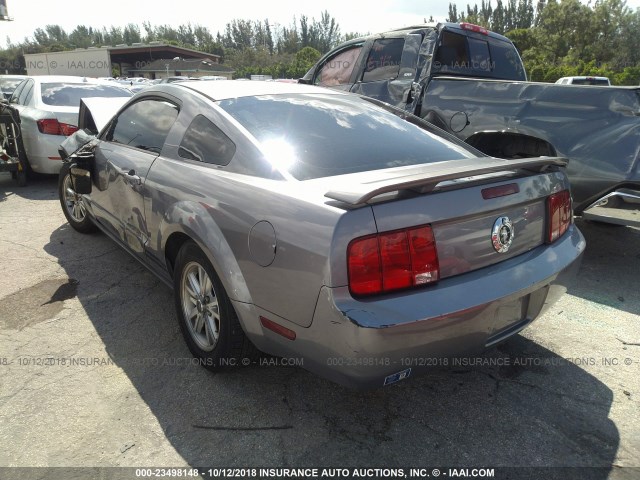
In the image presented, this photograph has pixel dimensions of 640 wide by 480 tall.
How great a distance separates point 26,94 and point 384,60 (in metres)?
5.93

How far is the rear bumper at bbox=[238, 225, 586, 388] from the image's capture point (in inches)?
75.1

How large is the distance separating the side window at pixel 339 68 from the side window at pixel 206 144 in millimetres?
3847

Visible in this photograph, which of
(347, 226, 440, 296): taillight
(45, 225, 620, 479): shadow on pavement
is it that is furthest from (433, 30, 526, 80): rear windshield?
(347, 226, 440, 296): taillight

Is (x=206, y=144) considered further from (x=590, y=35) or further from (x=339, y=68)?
(x=590, y=35)

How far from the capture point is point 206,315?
279 cm

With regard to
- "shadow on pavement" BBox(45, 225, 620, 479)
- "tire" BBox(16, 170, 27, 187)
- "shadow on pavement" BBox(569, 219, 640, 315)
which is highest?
"shadow on pavement" BBox(45, 225, 620, 479)

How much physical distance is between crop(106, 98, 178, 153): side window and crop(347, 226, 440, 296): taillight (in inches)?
72.2

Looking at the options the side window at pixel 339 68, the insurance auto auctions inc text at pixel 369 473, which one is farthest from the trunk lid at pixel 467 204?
the side window at pixel 339 68

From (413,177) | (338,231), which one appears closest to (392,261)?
(338,231)

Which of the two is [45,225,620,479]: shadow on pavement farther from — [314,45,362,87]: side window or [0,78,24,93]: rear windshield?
[0,78,24,93]: rear windshield

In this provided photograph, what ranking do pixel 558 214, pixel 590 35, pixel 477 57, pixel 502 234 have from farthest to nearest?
Answer: 1. pixel 590 35
2. pixel 477 57
3. pixel 558 214
4. pixel 502 234

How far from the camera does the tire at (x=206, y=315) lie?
254cm

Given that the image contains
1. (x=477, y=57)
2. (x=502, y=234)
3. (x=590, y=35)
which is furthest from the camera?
(x=590, y=35)

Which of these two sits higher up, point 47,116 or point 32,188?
point 47,116
